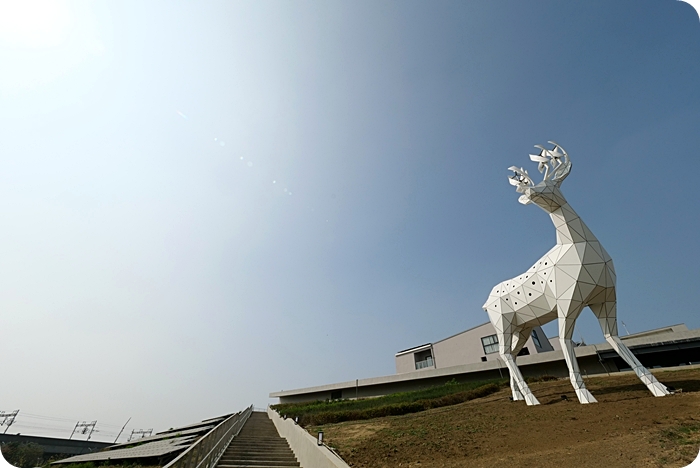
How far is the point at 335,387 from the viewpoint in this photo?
42875 mm

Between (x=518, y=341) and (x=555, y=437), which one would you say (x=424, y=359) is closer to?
(x=518, y=341)

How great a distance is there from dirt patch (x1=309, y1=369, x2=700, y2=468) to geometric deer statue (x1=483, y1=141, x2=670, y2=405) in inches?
53.8

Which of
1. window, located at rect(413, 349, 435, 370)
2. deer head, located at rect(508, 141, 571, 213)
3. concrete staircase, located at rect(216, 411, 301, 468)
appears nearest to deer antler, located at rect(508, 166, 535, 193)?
deer head, located at rect(508, 141, 571, 213)

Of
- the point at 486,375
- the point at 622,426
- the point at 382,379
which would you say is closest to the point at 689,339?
the point at 486,375

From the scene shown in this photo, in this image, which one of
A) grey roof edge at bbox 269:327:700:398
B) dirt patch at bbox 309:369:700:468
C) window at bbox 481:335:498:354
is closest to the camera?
dirt patch at bbox 309:369:700:468

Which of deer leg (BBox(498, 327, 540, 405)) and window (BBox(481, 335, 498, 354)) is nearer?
deer leg (BBox(498, 327, 540, 405))

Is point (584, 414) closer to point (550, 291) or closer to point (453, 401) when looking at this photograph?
point (550, 291)

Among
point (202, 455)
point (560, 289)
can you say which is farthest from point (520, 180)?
point (202, 455)

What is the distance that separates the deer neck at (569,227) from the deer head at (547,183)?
288 millimetres

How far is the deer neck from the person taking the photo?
12.5 meters

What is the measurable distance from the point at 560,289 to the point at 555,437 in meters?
5.65

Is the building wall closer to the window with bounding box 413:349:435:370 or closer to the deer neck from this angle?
the window with bounding box 413:349:435:370

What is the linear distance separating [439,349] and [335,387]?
1466cm

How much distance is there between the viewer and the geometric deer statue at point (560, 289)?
11.8m
